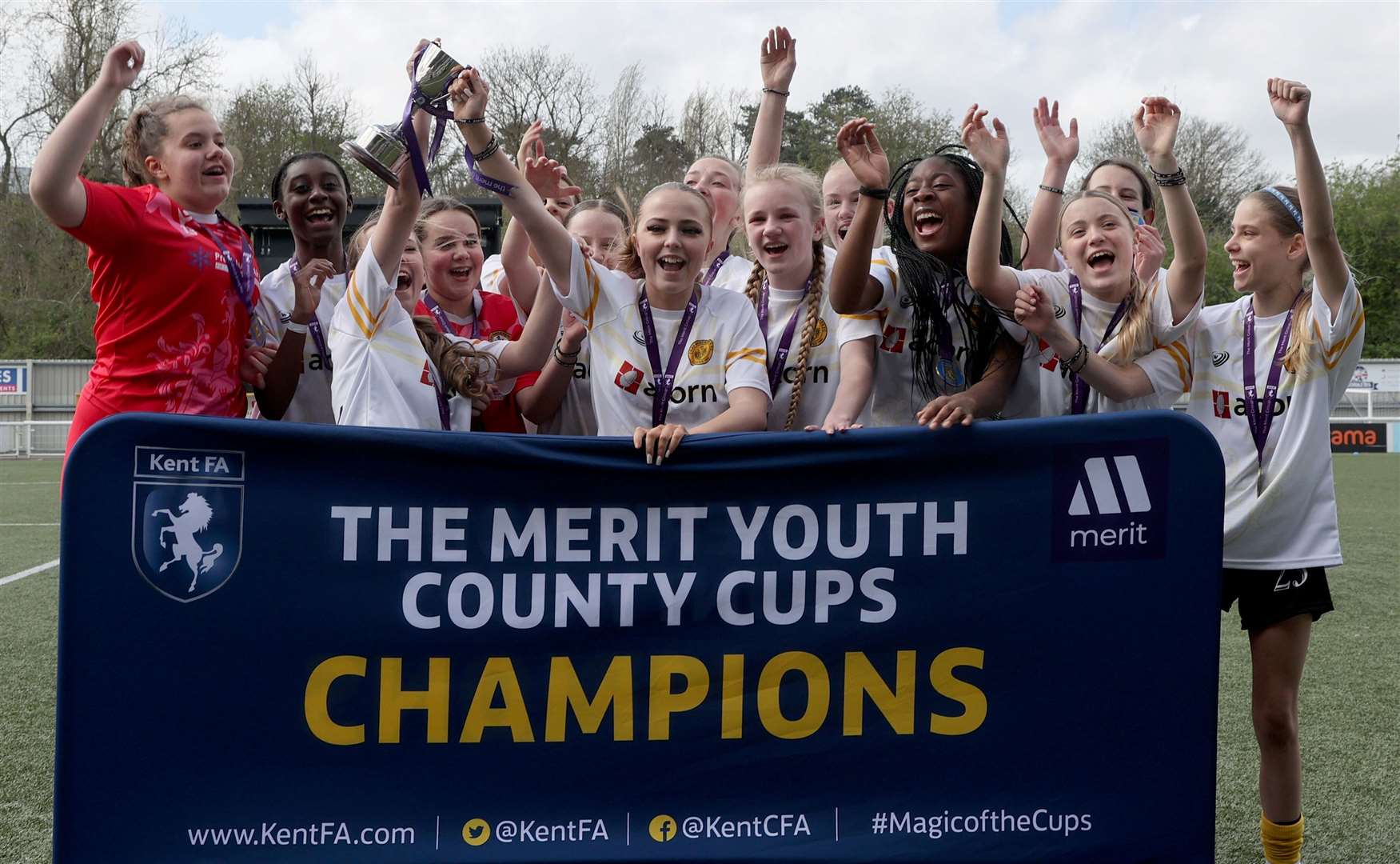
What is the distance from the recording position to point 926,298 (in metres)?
3.54

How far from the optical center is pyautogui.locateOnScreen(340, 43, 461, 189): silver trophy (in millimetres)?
3260

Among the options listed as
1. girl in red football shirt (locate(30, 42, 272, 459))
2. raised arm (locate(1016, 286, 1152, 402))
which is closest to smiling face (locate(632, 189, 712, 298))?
raised arm (locate(1016, 286, 1152, 402))

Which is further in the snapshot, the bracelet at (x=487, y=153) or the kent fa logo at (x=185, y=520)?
the bracelet at (x=487, y=153)

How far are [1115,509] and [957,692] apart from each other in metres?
0.59

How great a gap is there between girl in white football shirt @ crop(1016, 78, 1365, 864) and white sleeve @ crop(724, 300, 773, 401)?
0.80 metres

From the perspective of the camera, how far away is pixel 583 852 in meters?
2.94

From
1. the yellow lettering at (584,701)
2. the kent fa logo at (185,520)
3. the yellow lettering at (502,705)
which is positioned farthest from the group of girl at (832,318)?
the yellow lettering at (502,705)

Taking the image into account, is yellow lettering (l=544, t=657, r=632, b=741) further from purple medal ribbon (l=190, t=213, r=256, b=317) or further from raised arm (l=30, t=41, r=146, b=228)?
raised arm (l=30, t=41, r=146, b=228)

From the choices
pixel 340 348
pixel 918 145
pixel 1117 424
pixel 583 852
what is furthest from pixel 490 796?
pixel 918 145

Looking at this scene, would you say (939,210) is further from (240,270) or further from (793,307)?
(240,270)

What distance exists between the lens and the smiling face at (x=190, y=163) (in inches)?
148

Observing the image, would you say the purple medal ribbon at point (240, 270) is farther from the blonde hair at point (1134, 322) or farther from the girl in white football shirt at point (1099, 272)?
the blonde hair at point (1134, 322)

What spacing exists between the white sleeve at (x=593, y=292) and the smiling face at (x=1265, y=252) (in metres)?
1.73

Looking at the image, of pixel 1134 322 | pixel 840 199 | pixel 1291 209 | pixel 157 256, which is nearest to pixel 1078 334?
pixel 1134 322
